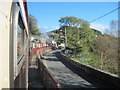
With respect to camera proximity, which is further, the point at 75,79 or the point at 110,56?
the point at 110,56

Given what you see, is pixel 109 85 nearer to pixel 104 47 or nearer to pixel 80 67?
pixel 80 67

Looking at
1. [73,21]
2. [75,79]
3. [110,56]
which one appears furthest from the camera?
[73,21]

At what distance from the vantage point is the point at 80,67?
41.7 feet

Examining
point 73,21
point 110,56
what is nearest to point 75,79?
point 110,56

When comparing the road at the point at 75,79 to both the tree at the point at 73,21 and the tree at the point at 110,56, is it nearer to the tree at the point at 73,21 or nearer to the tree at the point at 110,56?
the tree at the point at 110,56

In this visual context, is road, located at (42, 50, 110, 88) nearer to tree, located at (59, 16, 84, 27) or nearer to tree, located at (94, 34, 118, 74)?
tree, located at (94, 34, 118, 74)

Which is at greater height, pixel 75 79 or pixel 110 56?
pixel 110 56

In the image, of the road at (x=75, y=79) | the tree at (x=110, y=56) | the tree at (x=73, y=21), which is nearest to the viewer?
the road at (x=75, y=79)

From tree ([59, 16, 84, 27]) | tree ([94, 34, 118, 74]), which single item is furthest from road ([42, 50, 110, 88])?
tree ([59, 16, 84, 27])

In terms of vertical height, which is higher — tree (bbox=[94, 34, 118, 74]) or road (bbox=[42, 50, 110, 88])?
tree (bbox=[94, 34, 118, 74])

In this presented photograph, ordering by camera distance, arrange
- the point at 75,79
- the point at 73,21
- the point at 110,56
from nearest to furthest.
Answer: the point at 75,79 < the point at 110,56 < the point at 73,21

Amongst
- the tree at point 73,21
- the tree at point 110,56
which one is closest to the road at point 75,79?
the tree at point 110,56

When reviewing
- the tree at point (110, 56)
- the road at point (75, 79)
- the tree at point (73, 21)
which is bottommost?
the road at point (75, 79)

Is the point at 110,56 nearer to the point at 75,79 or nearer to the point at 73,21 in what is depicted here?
the point at 75,79
